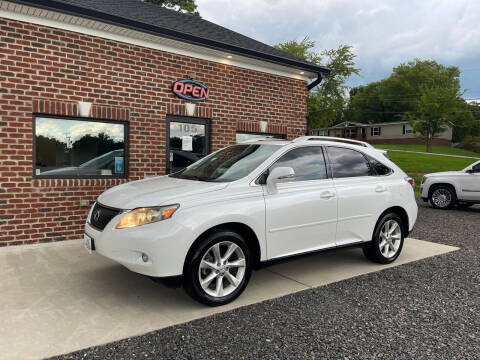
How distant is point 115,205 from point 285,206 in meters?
1.80

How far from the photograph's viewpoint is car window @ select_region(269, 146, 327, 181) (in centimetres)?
441

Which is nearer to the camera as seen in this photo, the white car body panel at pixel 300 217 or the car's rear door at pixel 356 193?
the white car body panel at pixel 300 217

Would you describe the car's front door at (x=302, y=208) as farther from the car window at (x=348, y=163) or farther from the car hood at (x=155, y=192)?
the car hood at (x=155, y=192)

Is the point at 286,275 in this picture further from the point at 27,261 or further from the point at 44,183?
the point at 44,183

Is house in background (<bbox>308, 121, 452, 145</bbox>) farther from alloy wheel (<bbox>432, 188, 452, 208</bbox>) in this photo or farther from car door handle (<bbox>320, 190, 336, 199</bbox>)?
car door handle (<bbox>320, 190, 336, 199</bbox>)

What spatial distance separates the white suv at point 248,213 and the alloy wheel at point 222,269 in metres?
0.01

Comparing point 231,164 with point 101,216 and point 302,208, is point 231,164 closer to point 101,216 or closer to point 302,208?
point 302,208

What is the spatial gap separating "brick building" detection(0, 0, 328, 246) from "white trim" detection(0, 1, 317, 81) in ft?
0.06

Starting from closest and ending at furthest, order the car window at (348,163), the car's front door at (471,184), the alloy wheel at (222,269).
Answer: the alloy wheel at (222,269)
the car window at (348,163)
the car's front door at (471,184)

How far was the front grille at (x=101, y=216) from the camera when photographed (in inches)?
148

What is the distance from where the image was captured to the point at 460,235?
7426 millimetres


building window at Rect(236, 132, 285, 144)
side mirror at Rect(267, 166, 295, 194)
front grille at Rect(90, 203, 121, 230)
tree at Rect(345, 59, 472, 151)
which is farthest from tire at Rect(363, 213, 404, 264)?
tree at Rect(345, 59, 472, 151)

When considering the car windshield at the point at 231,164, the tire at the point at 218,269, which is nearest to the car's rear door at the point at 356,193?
the car windshield at the point at 231,164

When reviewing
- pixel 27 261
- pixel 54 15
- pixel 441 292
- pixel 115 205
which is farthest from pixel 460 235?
pixel 54 15
